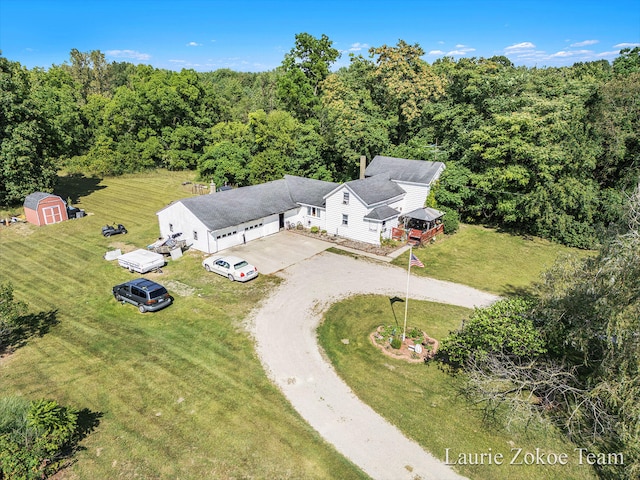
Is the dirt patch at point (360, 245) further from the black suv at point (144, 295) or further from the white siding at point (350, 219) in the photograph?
the black suv at point (144, 295)

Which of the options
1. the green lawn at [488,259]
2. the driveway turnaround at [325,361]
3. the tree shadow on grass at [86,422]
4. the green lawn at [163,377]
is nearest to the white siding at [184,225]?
the green lawn at [163,377]

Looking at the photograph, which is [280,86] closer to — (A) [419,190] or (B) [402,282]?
(A) [419,190]

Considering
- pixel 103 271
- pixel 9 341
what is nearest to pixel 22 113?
pixel 103 271

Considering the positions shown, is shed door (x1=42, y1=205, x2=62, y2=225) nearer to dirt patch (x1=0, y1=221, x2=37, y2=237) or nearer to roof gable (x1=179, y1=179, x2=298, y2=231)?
dirt patch (x1=0, y1=221, x2=37, y2=237)

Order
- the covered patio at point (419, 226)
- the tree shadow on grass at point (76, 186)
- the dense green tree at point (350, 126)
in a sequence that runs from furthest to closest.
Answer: the tree shadow on grass at point (76, 186)
the dense green tree at point (350, 126)
the covered patio at point (419, 226)

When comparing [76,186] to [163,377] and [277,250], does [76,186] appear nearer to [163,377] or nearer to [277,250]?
[277,250]

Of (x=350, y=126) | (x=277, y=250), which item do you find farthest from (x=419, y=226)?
(x=350, y=126)

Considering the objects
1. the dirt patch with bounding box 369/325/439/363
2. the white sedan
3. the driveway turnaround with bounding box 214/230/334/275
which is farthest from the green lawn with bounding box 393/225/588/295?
the white sedan
